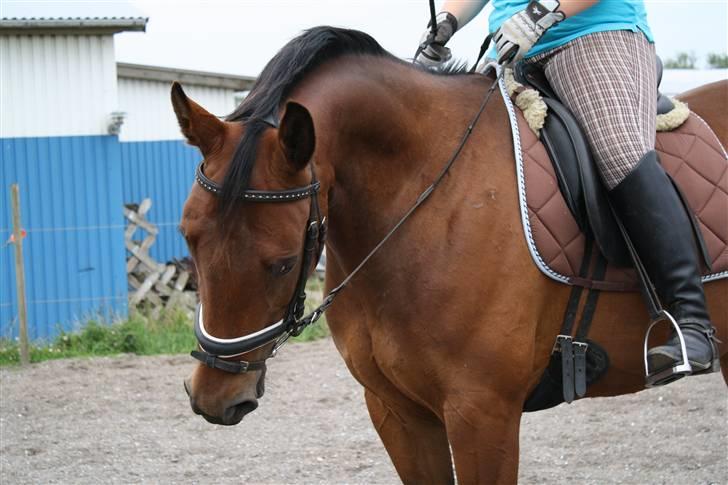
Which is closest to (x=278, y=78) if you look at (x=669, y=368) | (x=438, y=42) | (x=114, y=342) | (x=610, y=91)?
(x=438, y=42)

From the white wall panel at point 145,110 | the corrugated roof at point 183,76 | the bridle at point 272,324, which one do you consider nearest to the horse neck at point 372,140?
the bridle at point 272,324

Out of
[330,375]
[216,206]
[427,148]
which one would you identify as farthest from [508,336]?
[330,375]

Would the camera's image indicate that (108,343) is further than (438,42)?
Yes

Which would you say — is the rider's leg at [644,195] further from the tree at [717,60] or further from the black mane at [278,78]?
the tree at [717,60]

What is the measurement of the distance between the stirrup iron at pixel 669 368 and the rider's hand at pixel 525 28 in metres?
1.06

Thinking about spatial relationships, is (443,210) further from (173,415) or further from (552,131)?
(173,415)

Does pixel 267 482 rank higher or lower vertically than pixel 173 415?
higher

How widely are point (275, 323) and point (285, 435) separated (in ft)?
13.2

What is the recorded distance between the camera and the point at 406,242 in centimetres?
298

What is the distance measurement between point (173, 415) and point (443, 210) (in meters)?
4.75

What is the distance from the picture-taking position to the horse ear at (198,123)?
2.64 metres

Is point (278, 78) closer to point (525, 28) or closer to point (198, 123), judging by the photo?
point (198, 123)

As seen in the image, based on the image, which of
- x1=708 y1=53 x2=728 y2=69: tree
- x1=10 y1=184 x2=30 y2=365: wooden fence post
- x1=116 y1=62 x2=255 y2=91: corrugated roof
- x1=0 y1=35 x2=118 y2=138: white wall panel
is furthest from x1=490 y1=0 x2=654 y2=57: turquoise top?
x1=708 y1=53 x2=728 y2=69: tree

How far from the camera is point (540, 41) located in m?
3.49
